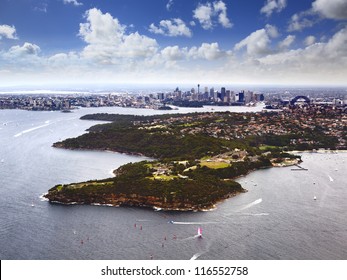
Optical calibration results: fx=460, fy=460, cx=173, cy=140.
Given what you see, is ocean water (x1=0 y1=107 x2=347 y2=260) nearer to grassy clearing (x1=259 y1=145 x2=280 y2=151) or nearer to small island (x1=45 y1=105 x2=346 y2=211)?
small island (x1=45 y1=105 x2=346 y2=211)

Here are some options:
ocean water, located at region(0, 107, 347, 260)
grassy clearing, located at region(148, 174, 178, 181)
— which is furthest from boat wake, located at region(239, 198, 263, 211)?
grassy clearing, located at region(148, 174, 178, 181)

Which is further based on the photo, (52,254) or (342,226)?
(342,226)

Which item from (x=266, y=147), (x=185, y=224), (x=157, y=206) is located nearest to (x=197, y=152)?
(x=266, y=147)

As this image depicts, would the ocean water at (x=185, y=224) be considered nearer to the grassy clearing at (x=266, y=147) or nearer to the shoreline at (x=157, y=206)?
the shoreline at (x=157, y=206)

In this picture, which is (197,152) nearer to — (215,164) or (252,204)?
(215,164)

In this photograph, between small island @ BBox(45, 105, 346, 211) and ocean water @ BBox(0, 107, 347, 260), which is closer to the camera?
ocean water @ BBox(0, 107, 347, 260)

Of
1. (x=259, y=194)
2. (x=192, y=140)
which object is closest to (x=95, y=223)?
(x=259, y=194)

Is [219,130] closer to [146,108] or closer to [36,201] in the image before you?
[36,201]
